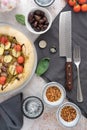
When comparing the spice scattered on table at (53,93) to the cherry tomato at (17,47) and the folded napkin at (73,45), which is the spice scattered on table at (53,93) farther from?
the cherry tomato at (17,47)

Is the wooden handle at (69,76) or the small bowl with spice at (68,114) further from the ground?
the wooden handle at (69,76)

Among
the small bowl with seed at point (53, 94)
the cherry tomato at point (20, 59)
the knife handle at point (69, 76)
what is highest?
the cherry tomato at point (20, 59)

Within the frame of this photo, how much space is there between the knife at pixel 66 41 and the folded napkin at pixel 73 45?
1cm

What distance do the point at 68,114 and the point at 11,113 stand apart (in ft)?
0.51

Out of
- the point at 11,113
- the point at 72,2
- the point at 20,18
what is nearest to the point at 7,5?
the point at 20,18

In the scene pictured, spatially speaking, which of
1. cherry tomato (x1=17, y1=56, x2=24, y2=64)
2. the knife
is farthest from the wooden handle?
cherry tomato (x1=17, y1=56, x2=24, y2=64)

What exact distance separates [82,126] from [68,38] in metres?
0.25

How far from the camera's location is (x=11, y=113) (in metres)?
1.35

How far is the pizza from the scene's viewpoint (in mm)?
1347

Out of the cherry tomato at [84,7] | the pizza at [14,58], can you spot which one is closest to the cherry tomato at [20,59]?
the pizza at [14,58]

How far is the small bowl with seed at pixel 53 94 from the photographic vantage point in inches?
52.6

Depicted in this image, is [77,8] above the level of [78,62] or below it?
above

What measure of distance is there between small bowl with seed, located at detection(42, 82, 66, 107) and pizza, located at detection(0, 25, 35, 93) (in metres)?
0.06

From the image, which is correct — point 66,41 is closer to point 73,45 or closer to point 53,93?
point 73,45
